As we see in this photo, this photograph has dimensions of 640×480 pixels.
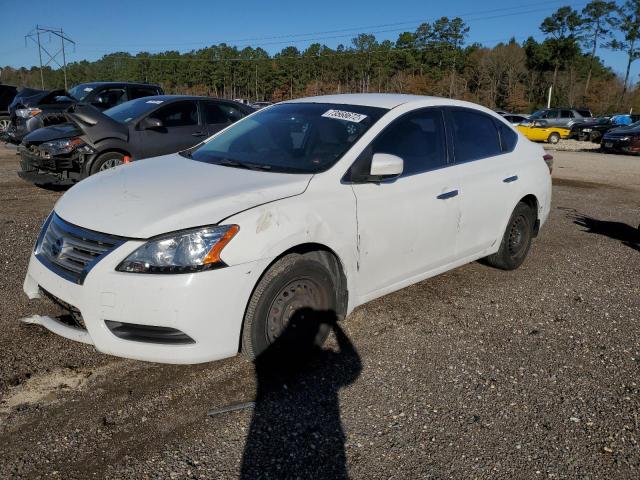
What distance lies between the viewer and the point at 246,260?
2.83 metres

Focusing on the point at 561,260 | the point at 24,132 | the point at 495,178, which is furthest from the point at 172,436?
the point at 24,132

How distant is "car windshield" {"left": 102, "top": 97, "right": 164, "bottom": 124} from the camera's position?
27.7ft

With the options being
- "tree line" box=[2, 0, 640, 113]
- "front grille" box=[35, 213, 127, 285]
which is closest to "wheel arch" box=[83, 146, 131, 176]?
"front grille" box=[35, 213, 127, 285]

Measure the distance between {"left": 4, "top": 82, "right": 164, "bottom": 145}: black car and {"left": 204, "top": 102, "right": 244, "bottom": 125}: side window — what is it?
193 inches

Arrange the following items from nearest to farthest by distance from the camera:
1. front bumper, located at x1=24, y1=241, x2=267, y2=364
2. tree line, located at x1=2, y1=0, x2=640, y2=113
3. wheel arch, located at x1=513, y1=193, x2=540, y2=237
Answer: front bumper, located at x1=24, y1=241, x2=267, y2=364, wheel arch, located at x1=513, y1=193, x2=540, y2=237, tree line, located at x1=2, y1=0, x2=640, y2=113

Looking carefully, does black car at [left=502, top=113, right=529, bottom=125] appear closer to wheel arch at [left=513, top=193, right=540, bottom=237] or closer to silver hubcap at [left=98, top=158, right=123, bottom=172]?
silver hubcap at [left=98, top=158, right=123, bottom=172]

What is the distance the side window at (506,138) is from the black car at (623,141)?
1945 cm

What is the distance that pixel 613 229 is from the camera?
7562 millimetres

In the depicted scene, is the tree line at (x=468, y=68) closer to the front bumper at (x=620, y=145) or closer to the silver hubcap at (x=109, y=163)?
the front bumper at (x=620, y=145)

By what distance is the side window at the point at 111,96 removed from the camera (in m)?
13.2

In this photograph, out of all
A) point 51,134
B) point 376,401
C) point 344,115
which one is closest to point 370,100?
point 344,115

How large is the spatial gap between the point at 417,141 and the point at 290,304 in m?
1.71

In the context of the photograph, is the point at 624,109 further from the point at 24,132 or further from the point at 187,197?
the point at 187,197

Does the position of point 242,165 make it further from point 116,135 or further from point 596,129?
point 596,129
